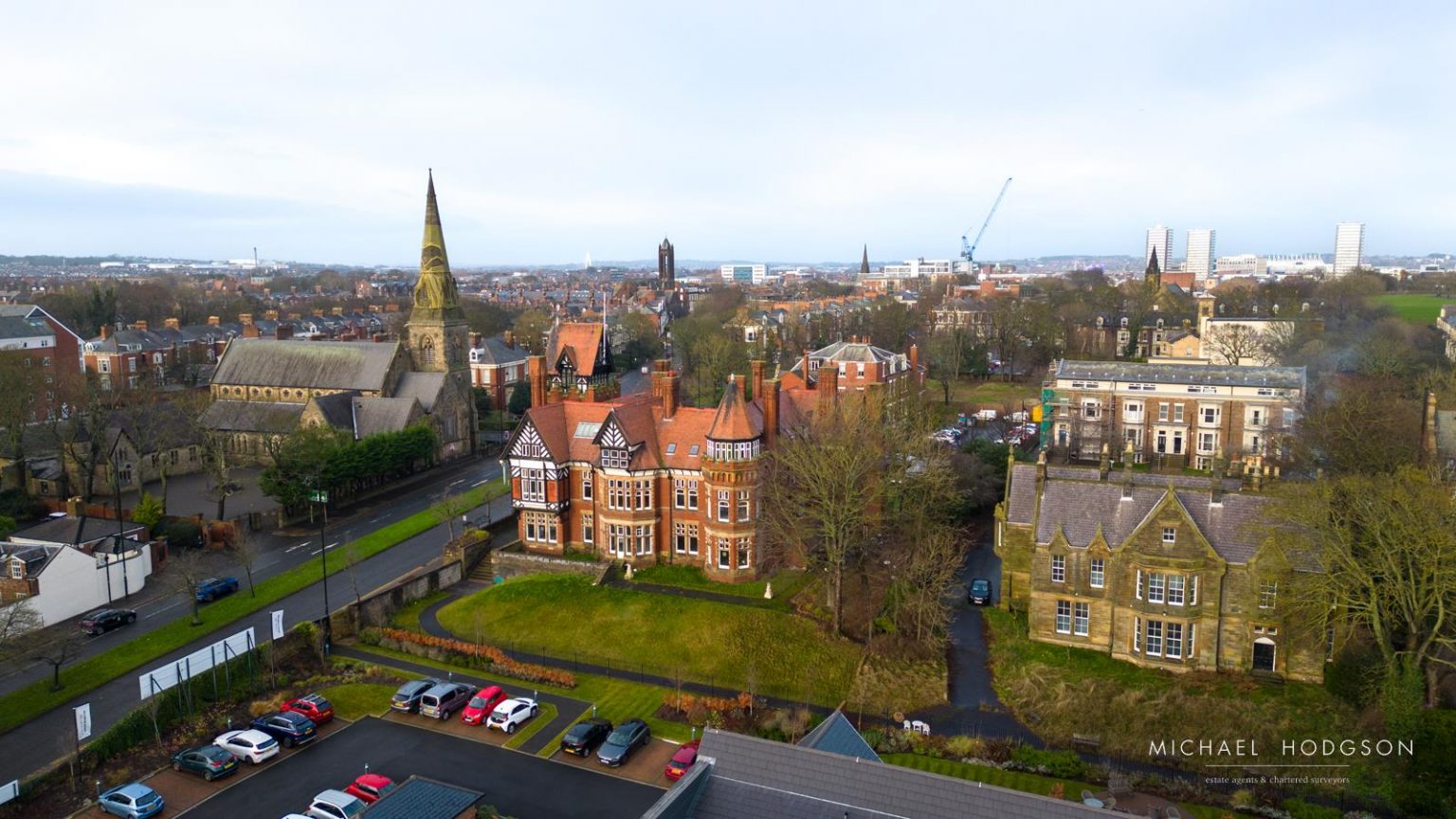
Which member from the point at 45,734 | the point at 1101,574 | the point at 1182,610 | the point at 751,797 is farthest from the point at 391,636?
the point at 1182,610

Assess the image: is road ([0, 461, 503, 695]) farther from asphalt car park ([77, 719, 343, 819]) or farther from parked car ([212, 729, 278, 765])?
parked car ([212, 729, 278, 765])

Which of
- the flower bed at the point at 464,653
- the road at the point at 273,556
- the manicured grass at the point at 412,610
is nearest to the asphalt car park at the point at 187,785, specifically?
the flower bed at the point at 464,653

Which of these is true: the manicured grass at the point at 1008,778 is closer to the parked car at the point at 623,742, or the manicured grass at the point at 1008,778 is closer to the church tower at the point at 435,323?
the parked car at the point at 623,742

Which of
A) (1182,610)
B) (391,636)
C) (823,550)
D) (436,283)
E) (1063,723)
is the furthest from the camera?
(436,283)

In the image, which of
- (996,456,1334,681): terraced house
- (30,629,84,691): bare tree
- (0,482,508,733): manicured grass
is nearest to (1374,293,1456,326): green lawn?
(996,456,1334,681): terraced house

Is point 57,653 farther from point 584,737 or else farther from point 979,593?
point 979,593

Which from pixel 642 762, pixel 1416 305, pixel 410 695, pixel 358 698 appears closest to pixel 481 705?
pixel 410 695

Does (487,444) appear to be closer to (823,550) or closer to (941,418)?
(941,418)
